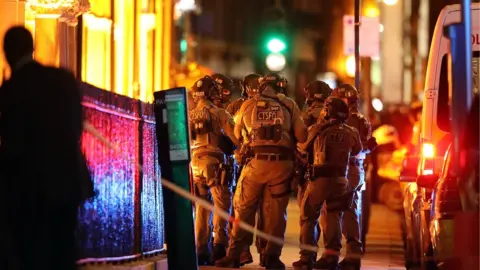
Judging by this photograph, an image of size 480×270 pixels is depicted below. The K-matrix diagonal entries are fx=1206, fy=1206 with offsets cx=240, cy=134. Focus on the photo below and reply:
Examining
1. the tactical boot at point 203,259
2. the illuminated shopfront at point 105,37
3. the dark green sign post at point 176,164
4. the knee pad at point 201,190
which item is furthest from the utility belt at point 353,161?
the dark green sign post at point 176,164

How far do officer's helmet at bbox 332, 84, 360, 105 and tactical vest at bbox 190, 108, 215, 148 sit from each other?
1.58 metres

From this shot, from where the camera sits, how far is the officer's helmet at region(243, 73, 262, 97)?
1311cm

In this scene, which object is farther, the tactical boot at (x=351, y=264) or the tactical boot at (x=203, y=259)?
the tactical boot at (x=203, y=259)

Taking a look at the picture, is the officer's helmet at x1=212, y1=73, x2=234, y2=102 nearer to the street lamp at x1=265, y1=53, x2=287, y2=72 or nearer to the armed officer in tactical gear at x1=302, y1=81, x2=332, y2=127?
the armed officer in tactical gear at x1=302, y1=81, x2=332, y2=127

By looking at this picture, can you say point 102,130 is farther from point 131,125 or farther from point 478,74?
point 478,74

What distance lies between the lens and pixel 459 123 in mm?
7355

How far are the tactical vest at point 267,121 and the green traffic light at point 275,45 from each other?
39.3ft

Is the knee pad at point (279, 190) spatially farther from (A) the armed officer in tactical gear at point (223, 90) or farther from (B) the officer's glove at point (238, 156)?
(A) the armed officer in tactical gear at point (223, 90)

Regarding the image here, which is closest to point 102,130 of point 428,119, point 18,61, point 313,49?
point 18,61

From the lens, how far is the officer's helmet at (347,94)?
13.9 meters

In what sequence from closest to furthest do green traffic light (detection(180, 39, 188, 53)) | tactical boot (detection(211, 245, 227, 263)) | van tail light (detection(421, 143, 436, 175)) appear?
van tail light (detection(421, 143, 436, 175)), tactical boot (detection(211, 245, 227, 263)), green traffic light (detection(180, 39, 188, 53))

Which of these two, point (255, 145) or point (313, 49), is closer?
point (255, 145)

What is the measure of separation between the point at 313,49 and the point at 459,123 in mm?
61334

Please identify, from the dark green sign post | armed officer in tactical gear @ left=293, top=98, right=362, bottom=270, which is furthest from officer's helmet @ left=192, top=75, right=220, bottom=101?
the dark green sign post
